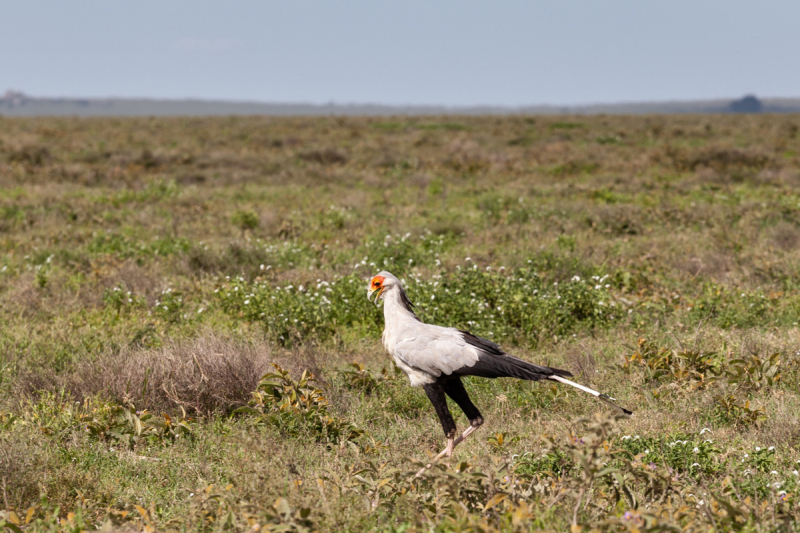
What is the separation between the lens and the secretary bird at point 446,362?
12.4ft

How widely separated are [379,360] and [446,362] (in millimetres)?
2165

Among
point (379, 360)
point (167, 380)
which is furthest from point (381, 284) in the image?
point (167, 380)

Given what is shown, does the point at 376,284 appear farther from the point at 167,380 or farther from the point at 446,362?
the point at 167,380

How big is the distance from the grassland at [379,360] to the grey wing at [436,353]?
55cm

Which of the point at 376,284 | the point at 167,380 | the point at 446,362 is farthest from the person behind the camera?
the point at 167,380

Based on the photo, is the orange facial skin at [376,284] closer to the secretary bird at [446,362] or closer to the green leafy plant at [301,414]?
the secretary bird at [446,362]

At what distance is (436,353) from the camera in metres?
3.83

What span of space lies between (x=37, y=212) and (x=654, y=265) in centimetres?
→ 1177

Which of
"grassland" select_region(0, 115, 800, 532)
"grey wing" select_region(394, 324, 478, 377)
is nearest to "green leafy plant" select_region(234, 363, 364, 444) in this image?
"grassland" select_region(0, 115, 800, 532)

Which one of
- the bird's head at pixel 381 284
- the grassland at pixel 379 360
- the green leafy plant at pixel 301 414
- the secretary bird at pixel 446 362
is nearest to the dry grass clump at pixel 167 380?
the grassland at pixel 379 360

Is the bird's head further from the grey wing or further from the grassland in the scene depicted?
the grassland

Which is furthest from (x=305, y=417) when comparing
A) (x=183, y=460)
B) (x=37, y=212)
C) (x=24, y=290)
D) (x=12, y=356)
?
(x=37, y=212)

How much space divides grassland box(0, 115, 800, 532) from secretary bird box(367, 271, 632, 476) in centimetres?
34

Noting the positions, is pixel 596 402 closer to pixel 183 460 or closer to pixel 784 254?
pixel 183 460
